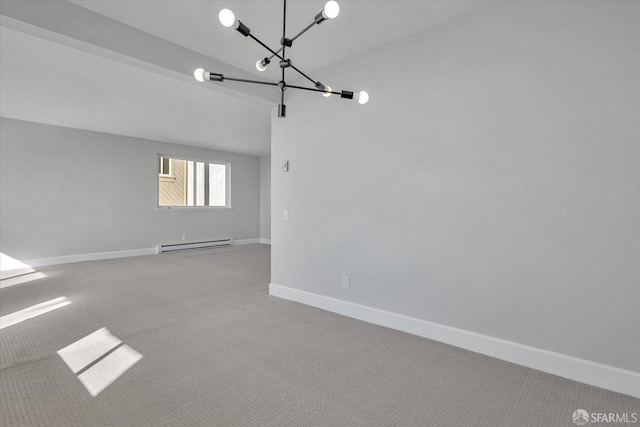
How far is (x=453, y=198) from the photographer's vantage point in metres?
2.51

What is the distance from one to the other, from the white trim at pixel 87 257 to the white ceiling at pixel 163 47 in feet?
8.27

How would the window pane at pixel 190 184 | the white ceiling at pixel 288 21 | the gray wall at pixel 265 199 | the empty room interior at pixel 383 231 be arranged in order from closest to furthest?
1. the empty room interior at pixel 383 231
2. the white ceiling at pixel 288 21
3. the window pane at pixel 190 184
4. the gray wall at pixel 265 199

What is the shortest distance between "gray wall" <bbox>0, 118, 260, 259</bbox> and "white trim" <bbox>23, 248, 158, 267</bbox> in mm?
83

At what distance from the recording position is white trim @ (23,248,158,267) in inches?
223

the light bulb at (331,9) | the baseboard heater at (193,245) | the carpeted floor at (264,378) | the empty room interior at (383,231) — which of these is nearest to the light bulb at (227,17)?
the empty room interior at (383,231)

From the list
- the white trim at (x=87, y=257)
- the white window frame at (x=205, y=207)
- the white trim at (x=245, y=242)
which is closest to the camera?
the white trim at (x=87, y=257)

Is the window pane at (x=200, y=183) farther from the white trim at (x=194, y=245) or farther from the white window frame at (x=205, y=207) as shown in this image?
the white trim at (x=194, y=245)

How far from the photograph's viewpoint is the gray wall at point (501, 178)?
1.91 metres

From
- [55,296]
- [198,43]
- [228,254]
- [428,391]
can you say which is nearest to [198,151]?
[228,254]

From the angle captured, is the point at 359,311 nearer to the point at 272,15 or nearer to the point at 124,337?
the point at 124,337

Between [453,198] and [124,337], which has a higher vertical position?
[453,198]

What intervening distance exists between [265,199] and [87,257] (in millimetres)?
4450

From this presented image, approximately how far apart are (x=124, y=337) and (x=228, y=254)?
4.54 m

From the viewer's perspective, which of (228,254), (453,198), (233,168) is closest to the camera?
(453,198)
